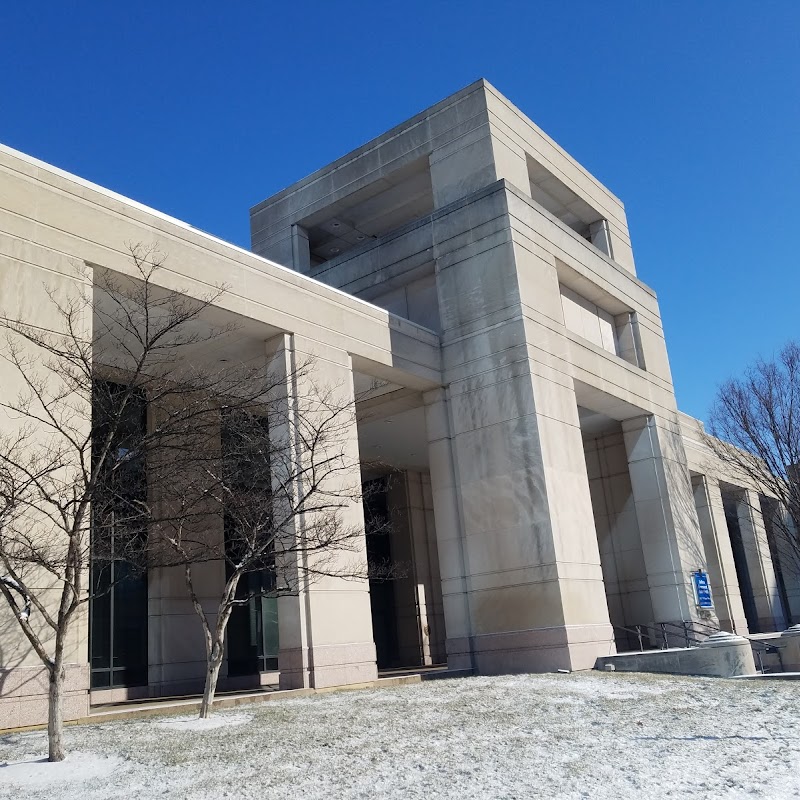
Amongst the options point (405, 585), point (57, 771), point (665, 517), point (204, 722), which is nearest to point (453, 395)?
point (665, 517)

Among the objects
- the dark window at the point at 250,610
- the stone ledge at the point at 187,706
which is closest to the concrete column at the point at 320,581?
the stone ledge at the point at 187,706

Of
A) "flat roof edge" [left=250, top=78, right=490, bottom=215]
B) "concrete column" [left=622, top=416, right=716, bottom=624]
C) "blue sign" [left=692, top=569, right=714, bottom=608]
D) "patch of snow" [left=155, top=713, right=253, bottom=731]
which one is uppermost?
"flat roof edge" [left=250, top=78, right=490, bottom=215]

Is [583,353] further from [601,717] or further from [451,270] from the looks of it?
[601,717]

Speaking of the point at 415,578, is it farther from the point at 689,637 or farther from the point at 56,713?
the point at 56,713

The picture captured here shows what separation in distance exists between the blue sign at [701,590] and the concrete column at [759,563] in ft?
36.5

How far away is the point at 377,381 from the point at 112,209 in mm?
9599

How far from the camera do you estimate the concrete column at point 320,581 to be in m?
17.9

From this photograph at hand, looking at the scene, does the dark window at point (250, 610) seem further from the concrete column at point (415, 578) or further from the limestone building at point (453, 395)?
the concrete column at point (415, 578)

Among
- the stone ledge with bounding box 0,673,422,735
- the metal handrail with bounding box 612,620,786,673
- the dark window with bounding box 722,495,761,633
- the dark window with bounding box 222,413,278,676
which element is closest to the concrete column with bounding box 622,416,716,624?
the metal handrail with bounding box 612,620,786,673

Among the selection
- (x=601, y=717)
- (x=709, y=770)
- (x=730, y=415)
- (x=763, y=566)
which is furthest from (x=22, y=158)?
(x=763, y=566)

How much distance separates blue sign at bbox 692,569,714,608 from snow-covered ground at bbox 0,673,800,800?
1301 cm

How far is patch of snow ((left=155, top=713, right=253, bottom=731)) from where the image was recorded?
11.9m

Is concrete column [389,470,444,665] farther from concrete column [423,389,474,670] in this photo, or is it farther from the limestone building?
concrete column [423,389,474,670]

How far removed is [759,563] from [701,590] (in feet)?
39.7
